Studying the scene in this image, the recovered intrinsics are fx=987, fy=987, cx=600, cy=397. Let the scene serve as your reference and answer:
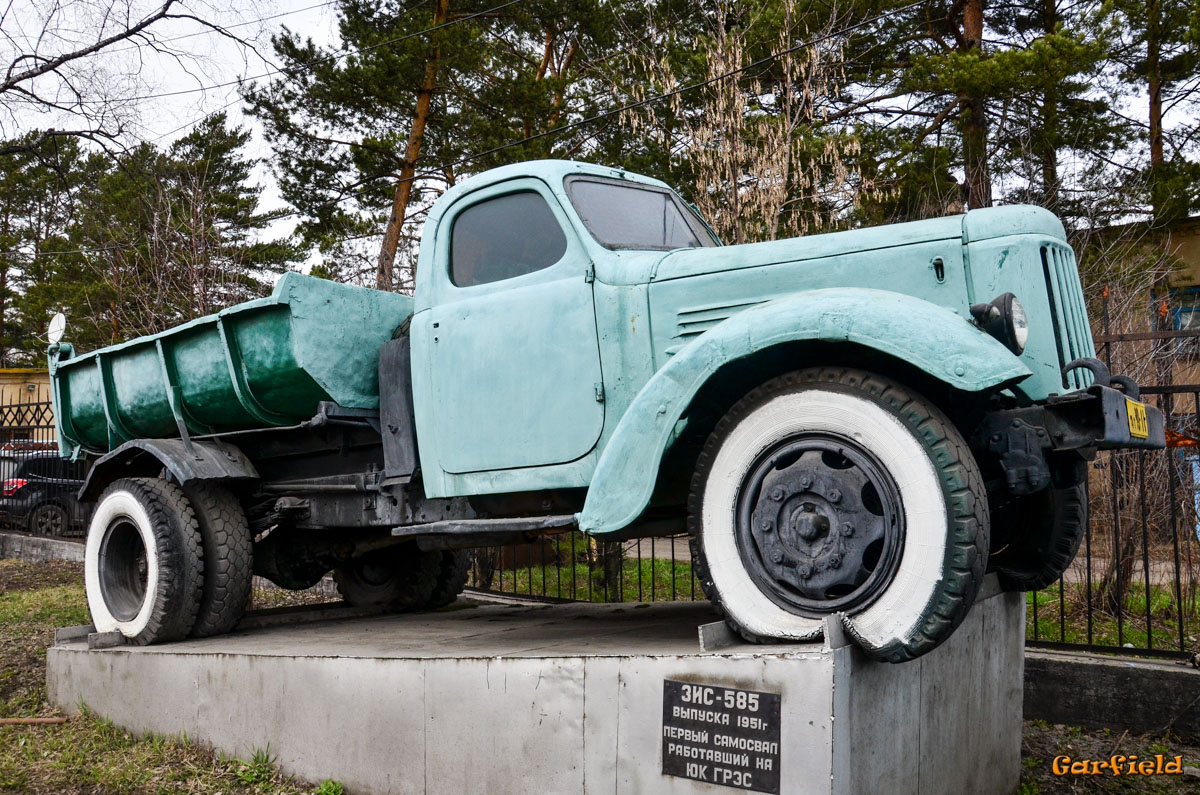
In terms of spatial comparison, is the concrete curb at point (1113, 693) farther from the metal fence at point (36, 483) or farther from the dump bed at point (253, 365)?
the metal fence at point (36, 483)

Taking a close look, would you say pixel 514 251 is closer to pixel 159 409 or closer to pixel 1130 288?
pixel 159 409

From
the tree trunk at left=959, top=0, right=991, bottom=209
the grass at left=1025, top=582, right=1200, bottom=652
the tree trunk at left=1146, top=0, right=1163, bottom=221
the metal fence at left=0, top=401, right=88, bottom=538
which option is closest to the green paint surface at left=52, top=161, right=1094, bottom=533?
the grass at left=1025, top=582, right=1200, bottom=652

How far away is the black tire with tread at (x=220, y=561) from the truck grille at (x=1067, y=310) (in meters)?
4.16

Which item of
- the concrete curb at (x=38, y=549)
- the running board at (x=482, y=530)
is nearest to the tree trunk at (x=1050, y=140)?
the running board at (x=482, y=530)

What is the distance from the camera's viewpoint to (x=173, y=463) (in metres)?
5.17

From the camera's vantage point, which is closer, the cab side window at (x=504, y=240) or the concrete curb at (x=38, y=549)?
the cab side window at (x=504, y=240)

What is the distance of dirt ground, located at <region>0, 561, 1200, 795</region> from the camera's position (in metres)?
4.21

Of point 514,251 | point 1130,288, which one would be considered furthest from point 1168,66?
point 514,251

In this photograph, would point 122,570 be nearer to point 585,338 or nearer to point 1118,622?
point 585,338

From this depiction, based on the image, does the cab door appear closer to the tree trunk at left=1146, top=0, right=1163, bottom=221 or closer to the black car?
the black car

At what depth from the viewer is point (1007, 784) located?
13.6ft

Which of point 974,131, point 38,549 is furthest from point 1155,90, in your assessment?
point 38,549

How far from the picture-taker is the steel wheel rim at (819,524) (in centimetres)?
309

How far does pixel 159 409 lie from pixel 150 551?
882 mm
